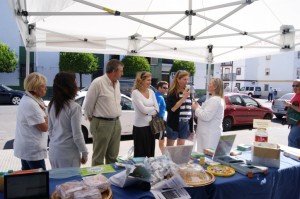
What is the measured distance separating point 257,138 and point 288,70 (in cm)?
4550

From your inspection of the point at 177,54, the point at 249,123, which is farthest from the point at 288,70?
the point at 177,54

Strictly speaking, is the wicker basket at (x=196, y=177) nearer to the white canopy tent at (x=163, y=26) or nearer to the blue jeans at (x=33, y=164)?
the blue jeans at (x=33, y=164)

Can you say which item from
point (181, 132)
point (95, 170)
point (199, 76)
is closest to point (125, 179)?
point (95, 170)

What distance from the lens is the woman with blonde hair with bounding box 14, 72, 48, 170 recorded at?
103 inches

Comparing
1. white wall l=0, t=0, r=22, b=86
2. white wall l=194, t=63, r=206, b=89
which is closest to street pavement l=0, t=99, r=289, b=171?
white wall l=0, t=0, r=22, b=86

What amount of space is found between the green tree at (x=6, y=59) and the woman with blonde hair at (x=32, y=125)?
21.1 metres

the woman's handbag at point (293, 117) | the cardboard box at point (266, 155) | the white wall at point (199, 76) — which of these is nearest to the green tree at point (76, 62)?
the white wall at point (199, 76)

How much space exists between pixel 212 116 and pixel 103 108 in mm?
1488

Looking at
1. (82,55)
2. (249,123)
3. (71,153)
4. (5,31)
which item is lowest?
(249,123)

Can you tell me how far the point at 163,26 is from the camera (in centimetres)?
507

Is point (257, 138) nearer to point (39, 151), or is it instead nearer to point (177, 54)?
point (39, 151)

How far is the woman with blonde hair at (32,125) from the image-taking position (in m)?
2.60

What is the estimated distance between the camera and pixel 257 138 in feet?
9.52

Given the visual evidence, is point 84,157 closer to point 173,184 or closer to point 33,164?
point 33,164
